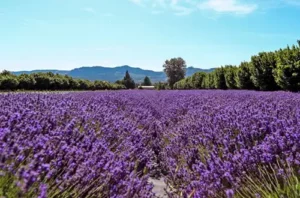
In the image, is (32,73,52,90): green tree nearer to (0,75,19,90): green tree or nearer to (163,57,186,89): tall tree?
(0,75,19,90): green tree

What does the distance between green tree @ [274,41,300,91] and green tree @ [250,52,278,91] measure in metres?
1.88

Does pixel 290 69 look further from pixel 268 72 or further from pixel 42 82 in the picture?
pixel 42 82

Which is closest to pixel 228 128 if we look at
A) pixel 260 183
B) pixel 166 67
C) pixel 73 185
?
pixel 260 183

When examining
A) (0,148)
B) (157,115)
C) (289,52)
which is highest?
(289,52)

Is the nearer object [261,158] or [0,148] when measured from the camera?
[0,148]

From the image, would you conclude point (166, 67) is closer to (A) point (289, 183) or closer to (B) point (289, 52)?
(B) point (289, 52)

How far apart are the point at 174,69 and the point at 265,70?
6236 centimetres

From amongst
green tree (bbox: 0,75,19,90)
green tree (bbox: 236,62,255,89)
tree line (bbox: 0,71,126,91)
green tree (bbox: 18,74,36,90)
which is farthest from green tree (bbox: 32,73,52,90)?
green tree (bbox: 236,62,255,89)

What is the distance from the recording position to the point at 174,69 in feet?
253

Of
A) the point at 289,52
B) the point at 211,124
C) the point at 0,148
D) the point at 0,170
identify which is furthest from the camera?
the point at 289,52

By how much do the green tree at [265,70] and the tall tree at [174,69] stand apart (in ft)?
195

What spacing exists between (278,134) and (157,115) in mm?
3809

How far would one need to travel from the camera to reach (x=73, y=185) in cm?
171

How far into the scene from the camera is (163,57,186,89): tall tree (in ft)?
251
